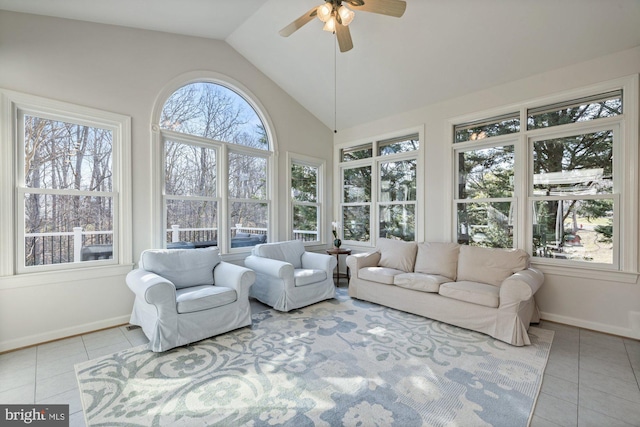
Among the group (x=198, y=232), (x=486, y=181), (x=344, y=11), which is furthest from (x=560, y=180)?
(x=198, y=232)

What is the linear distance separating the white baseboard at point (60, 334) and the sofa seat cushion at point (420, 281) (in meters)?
3.27

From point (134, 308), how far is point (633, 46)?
231 inches

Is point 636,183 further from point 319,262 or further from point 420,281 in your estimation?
point 319,262

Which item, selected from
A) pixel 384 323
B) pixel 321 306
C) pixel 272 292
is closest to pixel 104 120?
pixel 272 292

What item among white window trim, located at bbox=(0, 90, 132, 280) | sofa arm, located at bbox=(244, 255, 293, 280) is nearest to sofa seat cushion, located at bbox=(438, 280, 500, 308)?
sofa arm, located at bbox=(244, 255, 293, 280)

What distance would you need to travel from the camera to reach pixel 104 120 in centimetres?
311

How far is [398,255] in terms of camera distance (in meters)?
4.11

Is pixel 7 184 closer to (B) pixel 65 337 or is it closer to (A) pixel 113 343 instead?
(B) pixel 65 337

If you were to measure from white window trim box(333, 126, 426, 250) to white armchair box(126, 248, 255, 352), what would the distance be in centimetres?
269

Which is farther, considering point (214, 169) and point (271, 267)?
point (214, 169)

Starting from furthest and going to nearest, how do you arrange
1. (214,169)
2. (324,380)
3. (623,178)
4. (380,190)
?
(380,190) < (214,169) < (623,178) < (324,380)

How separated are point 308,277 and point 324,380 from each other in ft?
5.45

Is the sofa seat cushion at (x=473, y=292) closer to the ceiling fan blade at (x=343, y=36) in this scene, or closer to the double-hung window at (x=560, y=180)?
the double-hung window at (x=560, y=180)

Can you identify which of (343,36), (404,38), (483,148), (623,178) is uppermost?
(404,38)
